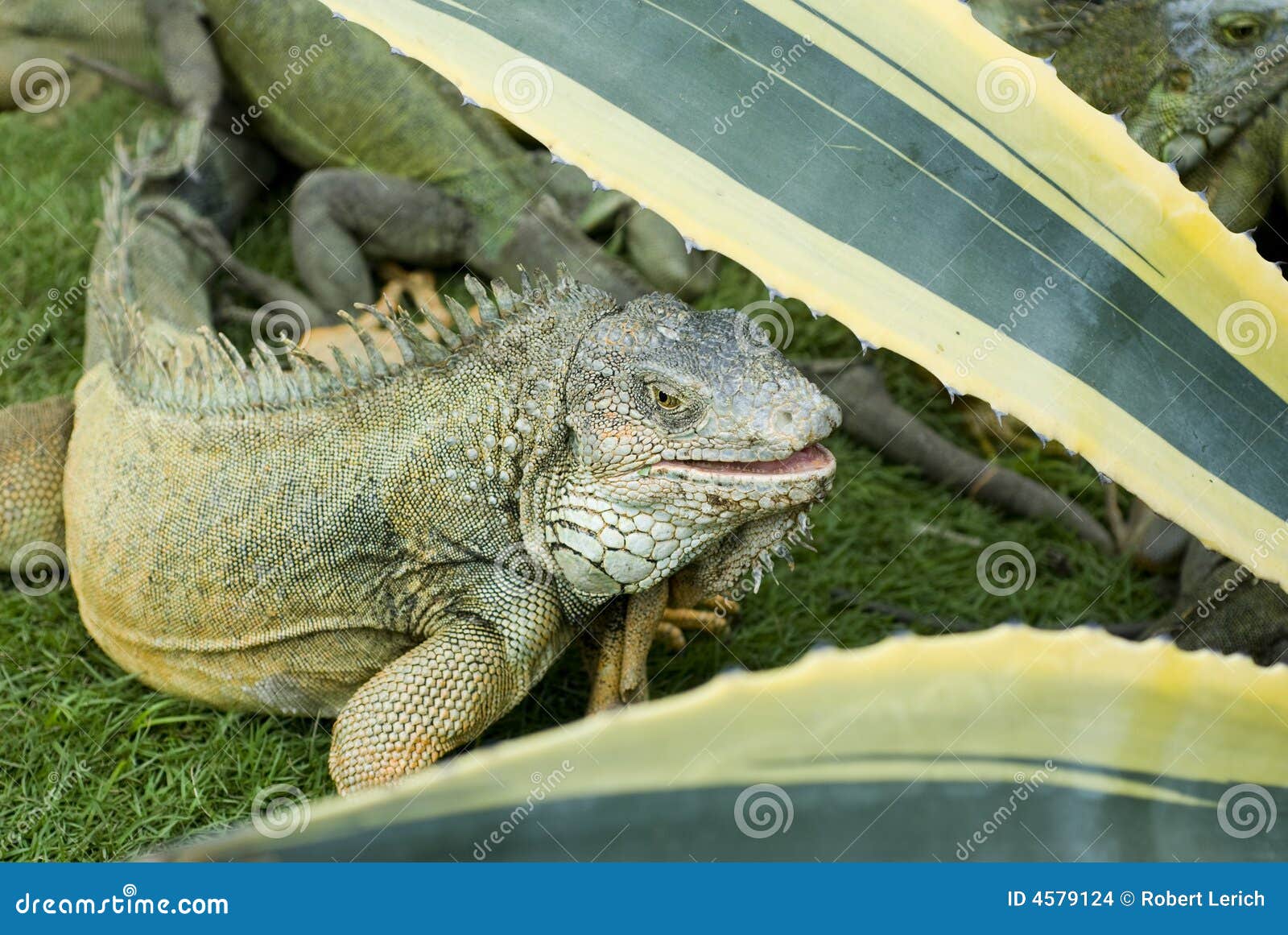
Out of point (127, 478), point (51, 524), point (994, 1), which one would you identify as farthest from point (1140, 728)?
point (51, 524)

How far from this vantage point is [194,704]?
359 cm

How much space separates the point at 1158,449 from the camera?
7.21ft

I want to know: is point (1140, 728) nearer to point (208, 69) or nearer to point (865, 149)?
point (865, 149)

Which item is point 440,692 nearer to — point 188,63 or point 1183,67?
point 1183,67

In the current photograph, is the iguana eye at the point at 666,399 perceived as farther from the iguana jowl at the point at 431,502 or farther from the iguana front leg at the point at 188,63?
the iguana front leg at the point at 188,63

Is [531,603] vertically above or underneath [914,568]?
underneath

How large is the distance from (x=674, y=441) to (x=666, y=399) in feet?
0.33

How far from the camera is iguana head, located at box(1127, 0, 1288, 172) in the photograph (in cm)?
357

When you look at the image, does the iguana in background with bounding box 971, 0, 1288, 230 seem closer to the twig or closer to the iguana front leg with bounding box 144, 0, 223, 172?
the twig

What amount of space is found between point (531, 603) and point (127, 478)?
1.26m

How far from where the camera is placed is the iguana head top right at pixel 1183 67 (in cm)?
358

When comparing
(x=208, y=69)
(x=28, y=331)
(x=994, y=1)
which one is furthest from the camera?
(x=208, y=69)

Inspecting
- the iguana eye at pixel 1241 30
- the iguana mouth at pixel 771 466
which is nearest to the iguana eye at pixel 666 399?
the iguana mouth at pixel 771 466

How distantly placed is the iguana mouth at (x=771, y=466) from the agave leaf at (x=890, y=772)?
94 cm
